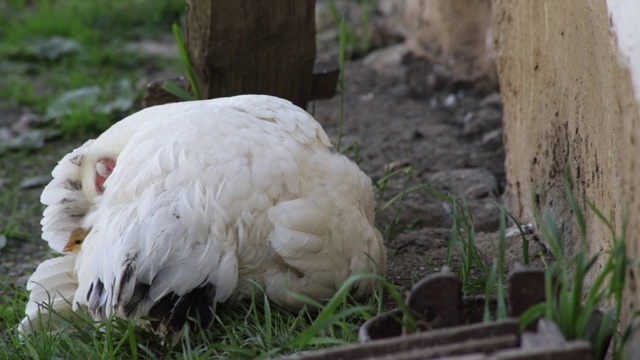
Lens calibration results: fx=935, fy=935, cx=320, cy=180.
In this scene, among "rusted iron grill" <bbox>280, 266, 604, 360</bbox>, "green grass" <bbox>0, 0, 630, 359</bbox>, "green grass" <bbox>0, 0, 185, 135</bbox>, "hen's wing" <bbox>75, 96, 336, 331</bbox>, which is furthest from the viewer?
"green grass" <bbox>0, 0, 185, 135</bbox>

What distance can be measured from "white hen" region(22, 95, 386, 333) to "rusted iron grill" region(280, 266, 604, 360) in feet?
1.66

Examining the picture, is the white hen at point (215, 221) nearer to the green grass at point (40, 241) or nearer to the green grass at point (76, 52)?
the green grass at point (40, 241)

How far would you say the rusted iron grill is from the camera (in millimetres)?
1554

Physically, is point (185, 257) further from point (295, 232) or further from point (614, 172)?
point (614, 172)

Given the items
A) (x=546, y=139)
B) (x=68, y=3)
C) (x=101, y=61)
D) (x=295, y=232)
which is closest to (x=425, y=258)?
(x=546, y=139)

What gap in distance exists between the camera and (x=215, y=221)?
2309 mm

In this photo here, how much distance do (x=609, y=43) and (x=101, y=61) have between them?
→ 453cm

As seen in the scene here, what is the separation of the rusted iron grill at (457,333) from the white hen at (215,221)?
0.51 meters

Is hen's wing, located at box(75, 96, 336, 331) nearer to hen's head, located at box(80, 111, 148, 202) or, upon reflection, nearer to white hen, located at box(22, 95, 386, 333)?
white hen, located at box(22, 95, 386, 333)

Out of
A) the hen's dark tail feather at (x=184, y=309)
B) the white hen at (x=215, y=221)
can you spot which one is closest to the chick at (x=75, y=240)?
the white hen at (x=215, y=221)

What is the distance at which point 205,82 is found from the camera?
3.31 m

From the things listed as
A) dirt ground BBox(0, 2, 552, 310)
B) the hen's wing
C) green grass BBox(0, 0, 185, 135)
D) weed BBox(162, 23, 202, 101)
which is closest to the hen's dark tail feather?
the hen's wing

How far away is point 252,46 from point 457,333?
1851mm

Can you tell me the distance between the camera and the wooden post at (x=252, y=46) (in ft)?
10.5
